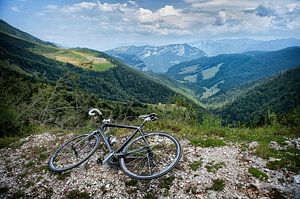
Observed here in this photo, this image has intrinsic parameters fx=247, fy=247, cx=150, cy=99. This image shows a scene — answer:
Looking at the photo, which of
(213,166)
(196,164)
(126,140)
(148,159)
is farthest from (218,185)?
(126,140)

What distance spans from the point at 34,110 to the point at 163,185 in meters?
13.7

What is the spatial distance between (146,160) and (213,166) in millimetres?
2192

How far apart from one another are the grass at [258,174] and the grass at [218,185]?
110 centimetres

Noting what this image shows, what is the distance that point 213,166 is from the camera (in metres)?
8.05

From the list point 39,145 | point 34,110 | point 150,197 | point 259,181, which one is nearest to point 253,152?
point 259,181

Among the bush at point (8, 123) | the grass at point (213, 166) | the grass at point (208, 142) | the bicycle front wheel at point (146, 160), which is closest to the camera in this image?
the bicycle front wheel at point (146, 160)

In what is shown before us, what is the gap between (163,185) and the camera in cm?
716

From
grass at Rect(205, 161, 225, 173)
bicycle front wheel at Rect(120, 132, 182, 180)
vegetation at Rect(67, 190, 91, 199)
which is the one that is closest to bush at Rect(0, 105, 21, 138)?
vegetation at Rect(67, 190, 91, 199)

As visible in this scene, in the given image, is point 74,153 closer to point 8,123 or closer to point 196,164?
point 196,164

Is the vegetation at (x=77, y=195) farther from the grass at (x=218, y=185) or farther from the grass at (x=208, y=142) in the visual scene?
the grass at (x=208, y=142)

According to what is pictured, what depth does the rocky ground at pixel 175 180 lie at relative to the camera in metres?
6.88

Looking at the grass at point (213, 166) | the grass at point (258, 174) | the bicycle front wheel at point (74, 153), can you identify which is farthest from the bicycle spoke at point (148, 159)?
the grass at point (258, 174)

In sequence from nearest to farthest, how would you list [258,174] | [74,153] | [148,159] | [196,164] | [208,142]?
[258,174] → [148,159] → [196,164] → [74,153] → [208,142]

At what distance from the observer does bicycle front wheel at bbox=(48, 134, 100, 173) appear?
8.51 metres
